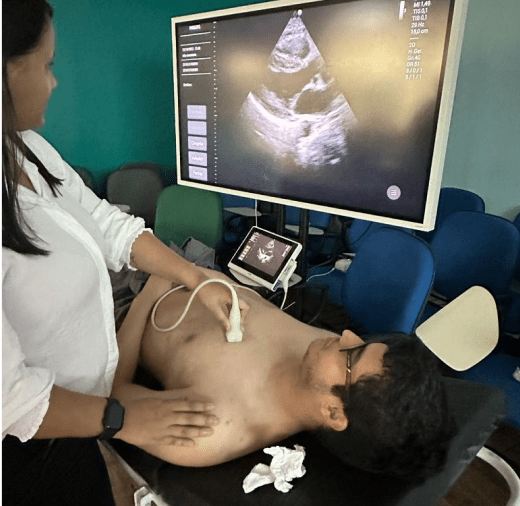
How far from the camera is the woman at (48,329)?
52cm

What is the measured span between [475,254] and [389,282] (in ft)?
2.05

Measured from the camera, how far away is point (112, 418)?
657 mm

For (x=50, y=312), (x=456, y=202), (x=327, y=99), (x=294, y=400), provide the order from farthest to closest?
(x=456, y=202) → (x=327, y=99) → (x=294, y=400) → (x=50, y=312)

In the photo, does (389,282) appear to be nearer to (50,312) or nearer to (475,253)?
(475,253)

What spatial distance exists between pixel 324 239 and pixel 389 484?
201 centimetres

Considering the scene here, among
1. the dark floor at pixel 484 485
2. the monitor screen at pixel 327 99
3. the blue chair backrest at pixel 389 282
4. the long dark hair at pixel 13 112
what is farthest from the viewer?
the dark floor at pixel 484 485

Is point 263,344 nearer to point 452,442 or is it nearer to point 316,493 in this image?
point 316,493

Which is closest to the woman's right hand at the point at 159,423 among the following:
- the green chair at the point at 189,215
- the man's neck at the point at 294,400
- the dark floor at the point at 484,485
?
the man's neck at the point at 294,400

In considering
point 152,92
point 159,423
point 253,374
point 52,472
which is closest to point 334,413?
point 253,374

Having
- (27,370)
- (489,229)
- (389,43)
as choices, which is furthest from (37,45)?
(489,229)

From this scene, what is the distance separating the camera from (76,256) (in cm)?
70

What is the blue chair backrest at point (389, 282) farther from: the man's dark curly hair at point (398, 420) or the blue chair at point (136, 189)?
the blue chair at point (136, 189)

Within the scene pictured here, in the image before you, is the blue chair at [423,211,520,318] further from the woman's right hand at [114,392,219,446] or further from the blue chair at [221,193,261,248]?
the woman's right hand at [114,392,219,446]

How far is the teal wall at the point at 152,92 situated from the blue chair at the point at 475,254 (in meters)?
1.28
